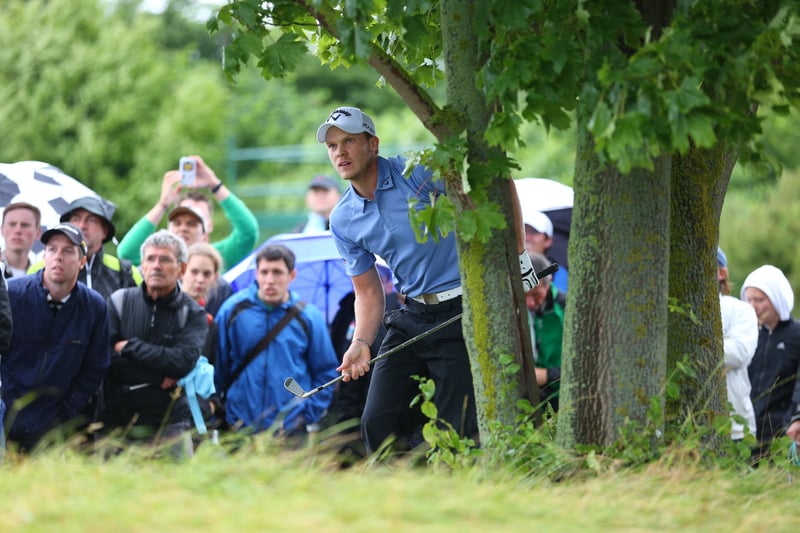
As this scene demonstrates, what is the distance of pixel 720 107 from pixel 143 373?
445 cm

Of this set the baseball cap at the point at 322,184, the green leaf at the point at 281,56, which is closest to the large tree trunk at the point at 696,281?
the green leaf at the point at 281,56

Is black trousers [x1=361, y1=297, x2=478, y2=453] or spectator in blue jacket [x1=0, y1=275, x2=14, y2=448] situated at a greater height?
spectator in blue jacket [x1=0, y1=275, x2=14, y2=448]

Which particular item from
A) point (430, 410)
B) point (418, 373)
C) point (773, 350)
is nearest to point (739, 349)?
point (773, 350)

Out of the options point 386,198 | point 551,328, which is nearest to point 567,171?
point 551,328

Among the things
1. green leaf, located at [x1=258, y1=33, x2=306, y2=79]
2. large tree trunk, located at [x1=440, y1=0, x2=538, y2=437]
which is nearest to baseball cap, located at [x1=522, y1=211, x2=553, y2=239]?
large tree trunk, located at [x1=440, y1=0, x2=538, y2=437]

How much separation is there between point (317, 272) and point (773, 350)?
3698 mm

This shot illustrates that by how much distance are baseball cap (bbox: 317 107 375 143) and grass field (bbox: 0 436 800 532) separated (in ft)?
6.14

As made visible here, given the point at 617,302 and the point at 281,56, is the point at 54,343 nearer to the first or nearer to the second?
the point at 281,56

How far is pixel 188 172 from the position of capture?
997 centimetres

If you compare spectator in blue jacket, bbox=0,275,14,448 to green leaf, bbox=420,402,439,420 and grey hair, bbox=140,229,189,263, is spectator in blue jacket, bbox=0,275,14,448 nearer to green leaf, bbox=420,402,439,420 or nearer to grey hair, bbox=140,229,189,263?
grey hair, bbox=140,229,189,263

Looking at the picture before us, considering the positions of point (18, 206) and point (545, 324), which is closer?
point (18, 206)

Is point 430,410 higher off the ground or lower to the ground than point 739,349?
higher

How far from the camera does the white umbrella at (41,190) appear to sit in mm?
9055

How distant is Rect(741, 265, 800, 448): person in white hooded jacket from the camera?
8.65m
